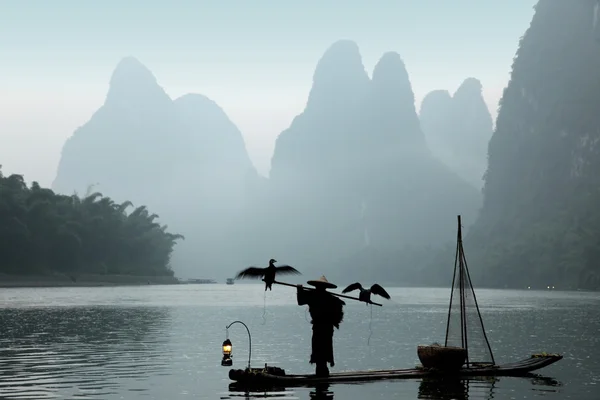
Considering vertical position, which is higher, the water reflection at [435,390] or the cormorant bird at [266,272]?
the cormorant bird at [266,272]

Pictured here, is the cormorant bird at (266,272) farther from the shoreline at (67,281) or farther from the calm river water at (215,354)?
the shoreline at (67,281)

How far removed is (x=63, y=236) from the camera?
136250 millimetres

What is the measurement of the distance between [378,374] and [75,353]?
14.7 meters

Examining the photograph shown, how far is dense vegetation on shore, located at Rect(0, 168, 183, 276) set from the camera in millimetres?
122812

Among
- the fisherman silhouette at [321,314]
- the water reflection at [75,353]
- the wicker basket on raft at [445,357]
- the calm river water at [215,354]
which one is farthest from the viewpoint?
the wicker basket on raft at [445,357]

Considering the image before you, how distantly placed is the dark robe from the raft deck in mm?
683

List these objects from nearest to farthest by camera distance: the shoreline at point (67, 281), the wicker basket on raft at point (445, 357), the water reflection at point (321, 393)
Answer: the water reflection at point (321, 393) → the wicker basket on raft at point (445, 357) → the shoreline at point (67, 281)

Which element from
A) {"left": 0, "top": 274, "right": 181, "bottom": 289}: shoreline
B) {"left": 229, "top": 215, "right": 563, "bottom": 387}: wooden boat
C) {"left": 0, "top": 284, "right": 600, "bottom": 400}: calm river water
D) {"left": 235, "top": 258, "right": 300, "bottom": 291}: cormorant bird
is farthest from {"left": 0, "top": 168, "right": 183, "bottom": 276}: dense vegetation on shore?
{"left": 235, "top": 258, "right": 300, "bottom": 291}: cormorant bird

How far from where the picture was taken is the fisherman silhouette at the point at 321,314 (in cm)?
2373

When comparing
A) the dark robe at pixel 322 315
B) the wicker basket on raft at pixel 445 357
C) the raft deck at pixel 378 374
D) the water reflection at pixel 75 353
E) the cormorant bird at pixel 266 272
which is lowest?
the water reflection at pixel 75 353

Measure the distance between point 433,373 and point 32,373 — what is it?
12.7 metres

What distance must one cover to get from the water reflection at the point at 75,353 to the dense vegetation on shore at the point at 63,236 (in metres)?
65.8

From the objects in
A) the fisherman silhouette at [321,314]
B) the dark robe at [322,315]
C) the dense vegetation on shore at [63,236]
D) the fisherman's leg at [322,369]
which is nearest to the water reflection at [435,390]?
the fisherman's leg at [322,369]

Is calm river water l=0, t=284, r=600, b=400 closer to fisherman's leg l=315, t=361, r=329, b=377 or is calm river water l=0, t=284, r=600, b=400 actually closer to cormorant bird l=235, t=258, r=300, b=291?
fisherman's leg l=315, t=361, r=329, b=377
